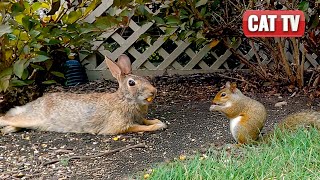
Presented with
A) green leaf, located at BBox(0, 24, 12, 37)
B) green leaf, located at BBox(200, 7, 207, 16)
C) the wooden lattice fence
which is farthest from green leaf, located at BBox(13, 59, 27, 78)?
the wooden lattice fence

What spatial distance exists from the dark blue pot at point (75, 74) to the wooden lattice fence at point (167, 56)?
19 centimetres

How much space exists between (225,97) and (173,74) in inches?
116

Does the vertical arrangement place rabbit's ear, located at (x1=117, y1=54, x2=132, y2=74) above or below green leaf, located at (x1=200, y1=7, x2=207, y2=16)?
below

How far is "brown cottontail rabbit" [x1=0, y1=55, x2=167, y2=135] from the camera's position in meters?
4.40

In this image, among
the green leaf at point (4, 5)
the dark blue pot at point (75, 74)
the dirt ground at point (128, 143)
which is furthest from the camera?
the dark blue pot at point (75, 74)

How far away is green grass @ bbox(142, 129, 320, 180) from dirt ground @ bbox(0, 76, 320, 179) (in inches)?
12.8

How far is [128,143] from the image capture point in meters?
4.17

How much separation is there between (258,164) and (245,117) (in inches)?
23.5

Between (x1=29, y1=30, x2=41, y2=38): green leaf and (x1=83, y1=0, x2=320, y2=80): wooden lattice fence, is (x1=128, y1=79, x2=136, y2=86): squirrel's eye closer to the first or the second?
(x1=29, y1=30, x2=41, y2=38): green leaf

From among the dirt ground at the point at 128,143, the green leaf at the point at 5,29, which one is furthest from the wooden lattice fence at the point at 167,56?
the green leaf at the point at 5,29

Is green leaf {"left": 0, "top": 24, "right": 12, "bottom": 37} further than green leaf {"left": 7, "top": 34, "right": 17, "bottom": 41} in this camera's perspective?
No

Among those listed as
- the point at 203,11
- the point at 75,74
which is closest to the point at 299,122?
the point at 203,11

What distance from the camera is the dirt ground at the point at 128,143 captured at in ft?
12.0

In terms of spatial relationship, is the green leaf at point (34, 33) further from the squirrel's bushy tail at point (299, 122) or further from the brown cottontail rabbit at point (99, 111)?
the squirrel's bushy tail at point (299, 122)
